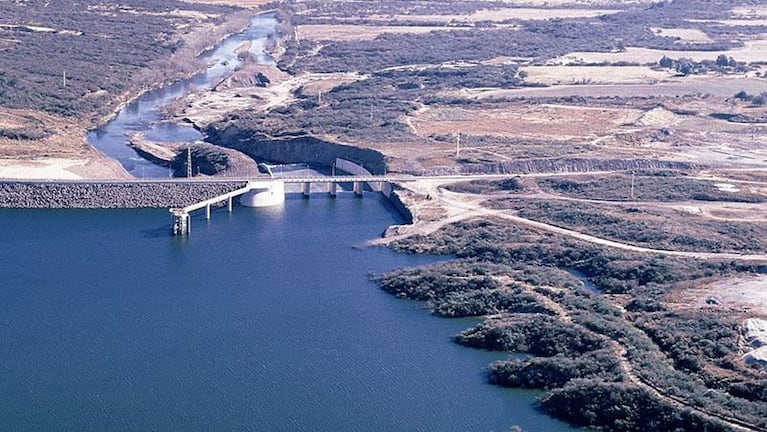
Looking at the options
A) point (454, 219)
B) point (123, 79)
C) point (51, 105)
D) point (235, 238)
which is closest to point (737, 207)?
point (454, 219)

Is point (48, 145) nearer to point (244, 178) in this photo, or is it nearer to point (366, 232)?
point (244, 178)

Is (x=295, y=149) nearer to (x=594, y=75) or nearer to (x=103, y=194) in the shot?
(x=103, y=194)

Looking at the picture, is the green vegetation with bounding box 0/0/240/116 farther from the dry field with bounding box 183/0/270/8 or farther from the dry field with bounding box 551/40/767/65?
the dry field with bounding box 551/40/767/65

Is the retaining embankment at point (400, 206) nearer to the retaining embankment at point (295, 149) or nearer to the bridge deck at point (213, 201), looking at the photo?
the retaining embankment at point (295, 149)

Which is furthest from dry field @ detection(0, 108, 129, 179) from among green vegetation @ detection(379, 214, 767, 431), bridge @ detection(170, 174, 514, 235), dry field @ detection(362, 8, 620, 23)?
dry field @ detection(362, 8, 620, 23)

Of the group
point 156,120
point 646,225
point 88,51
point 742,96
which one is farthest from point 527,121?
point 88,51

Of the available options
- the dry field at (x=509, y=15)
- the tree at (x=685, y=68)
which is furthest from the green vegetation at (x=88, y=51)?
the tree at (x=685, y=68)
